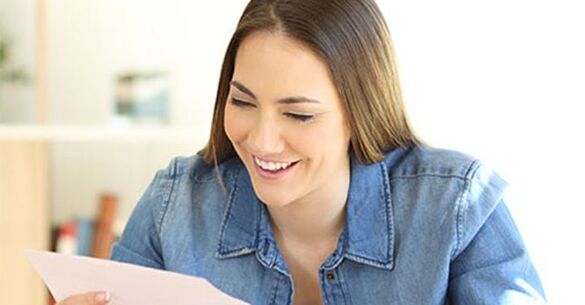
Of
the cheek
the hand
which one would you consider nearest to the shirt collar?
the cheek

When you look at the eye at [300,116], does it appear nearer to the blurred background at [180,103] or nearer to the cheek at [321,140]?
the cheek at [321,140]

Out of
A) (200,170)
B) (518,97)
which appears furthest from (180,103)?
(200,170)

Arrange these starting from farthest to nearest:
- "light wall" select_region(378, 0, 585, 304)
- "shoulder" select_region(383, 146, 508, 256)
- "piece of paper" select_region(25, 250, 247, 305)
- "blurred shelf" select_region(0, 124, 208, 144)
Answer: "blurred shelf" select_region(0, 124, 208, 144), "light wall" select_region(378, 0, 585, 304), "shoulder" select_region(383, 146, 508, 256), "piece of paper" select_region(25, 250, 247, 305)

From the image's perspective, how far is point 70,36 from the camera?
10.1 ft

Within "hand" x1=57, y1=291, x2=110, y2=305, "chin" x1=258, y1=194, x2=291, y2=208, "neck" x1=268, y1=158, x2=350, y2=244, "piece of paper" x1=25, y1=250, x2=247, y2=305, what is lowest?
"hand" x1=57, y1=291, x2=110, y2=305

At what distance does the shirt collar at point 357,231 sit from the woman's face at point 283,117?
0.09 metres

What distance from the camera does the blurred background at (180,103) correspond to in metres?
2.53

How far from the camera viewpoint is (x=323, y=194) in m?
1.46

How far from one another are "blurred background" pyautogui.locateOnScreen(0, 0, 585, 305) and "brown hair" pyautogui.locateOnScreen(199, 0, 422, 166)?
1.14 meters

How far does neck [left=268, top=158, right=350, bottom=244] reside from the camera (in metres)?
1.46

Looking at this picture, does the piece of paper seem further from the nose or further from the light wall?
the light wall

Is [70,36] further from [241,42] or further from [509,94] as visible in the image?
[241,42]

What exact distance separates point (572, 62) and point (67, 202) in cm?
152

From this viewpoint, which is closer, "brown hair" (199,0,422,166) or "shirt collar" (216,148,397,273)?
"brown hair" (199,0,422,166)
